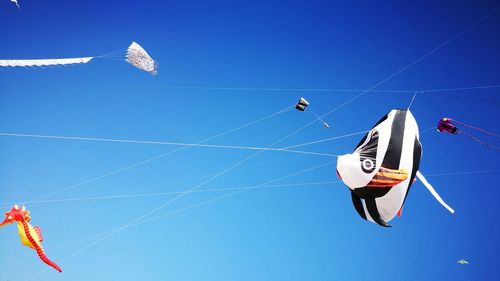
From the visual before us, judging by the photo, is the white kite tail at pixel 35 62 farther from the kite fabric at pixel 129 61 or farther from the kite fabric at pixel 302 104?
the kite fabric at pixel 302 104

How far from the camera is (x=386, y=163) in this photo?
5676 millimetres

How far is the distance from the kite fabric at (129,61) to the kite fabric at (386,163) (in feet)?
11.3

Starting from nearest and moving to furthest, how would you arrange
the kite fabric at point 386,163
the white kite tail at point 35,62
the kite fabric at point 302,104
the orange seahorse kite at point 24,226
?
the kite fabric at point 386,163, the orange seahorse kite at point 24,226, the white kite tail at point 35,62, the kite fabric at point 302,104

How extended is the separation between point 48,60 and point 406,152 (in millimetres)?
5583

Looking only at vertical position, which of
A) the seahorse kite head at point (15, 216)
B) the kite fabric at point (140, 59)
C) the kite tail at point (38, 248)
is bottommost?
the kite tail at point (38, 248)

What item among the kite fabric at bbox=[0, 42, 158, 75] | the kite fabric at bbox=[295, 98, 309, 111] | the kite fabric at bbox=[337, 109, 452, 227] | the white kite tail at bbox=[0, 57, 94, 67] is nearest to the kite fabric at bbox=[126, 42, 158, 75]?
the kite fabric at bbox=[0, 42, 158, 75]

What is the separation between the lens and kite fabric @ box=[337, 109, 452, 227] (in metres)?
5.63

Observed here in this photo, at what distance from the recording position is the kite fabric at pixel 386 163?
5.63m

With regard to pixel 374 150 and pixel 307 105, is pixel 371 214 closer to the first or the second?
pixel 374 150

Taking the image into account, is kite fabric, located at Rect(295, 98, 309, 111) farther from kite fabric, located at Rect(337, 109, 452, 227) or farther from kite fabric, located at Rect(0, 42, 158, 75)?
kite fabric, located at Rect(0, 42, 158, 75)

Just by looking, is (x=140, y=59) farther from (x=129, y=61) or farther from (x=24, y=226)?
(x=24, y=226)

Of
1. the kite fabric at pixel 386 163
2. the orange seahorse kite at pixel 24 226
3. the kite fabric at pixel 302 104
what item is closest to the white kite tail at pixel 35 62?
the orange seahorse kite at pixel 24 226

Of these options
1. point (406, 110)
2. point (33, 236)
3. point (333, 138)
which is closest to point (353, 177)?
point (406, 110)

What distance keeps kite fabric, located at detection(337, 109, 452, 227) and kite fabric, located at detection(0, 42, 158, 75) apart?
343cm
